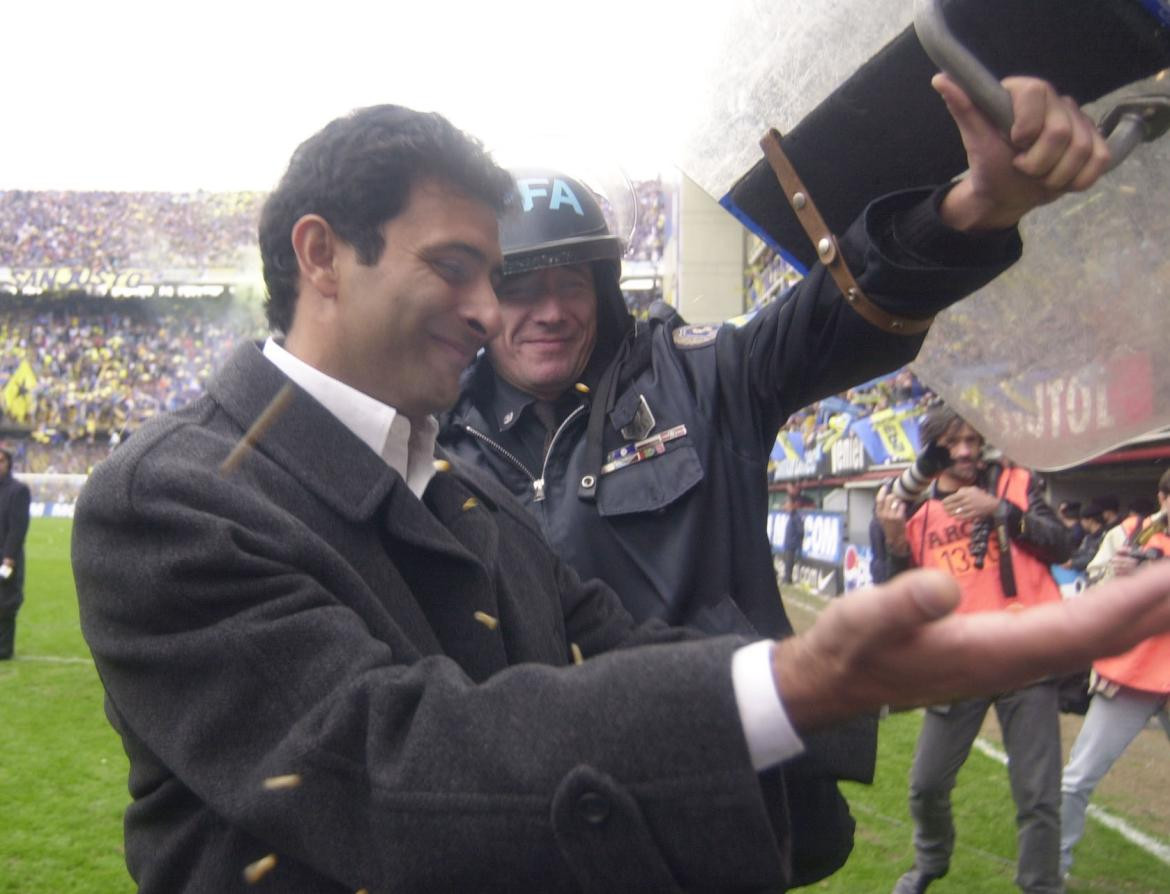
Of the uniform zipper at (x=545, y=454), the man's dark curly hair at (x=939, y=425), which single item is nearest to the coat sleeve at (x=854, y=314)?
the uniform zipper at (x=545, y=454)

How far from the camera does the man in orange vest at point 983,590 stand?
468 centimetres

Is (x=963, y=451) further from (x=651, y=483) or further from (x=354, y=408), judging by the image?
(x=354, y=408)

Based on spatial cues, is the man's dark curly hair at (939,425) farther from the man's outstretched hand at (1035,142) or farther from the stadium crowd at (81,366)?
the stadium crowd at (81,366)

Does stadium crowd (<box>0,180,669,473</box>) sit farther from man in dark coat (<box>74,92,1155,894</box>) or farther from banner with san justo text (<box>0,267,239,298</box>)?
man in dark coat (<box>74,92,1155,894</box>)

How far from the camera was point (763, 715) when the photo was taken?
0.96 metres

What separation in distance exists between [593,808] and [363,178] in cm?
104

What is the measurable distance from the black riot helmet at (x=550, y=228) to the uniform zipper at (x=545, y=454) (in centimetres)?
36

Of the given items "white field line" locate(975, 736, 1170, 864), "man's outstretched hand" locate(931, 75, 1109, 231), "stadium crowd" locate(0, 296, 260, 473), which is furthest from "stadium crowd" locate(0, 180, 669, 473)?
"man's outstretched hand" locate(931, 75, 1109, 231)

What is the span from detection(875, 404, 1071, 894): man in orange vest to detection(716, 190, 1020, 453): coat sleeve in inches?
107

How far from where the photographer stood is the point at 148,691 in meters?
1.20

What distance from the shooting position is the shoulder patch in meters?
2.38

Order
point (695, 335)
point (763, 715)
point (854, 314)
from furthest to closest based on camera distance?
point (695, 335)
point (854, 314)
point (763, 715)

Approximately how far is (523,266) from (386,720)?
164 centimetres

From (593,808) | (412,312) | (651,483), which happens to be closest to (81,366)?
(651,483)
